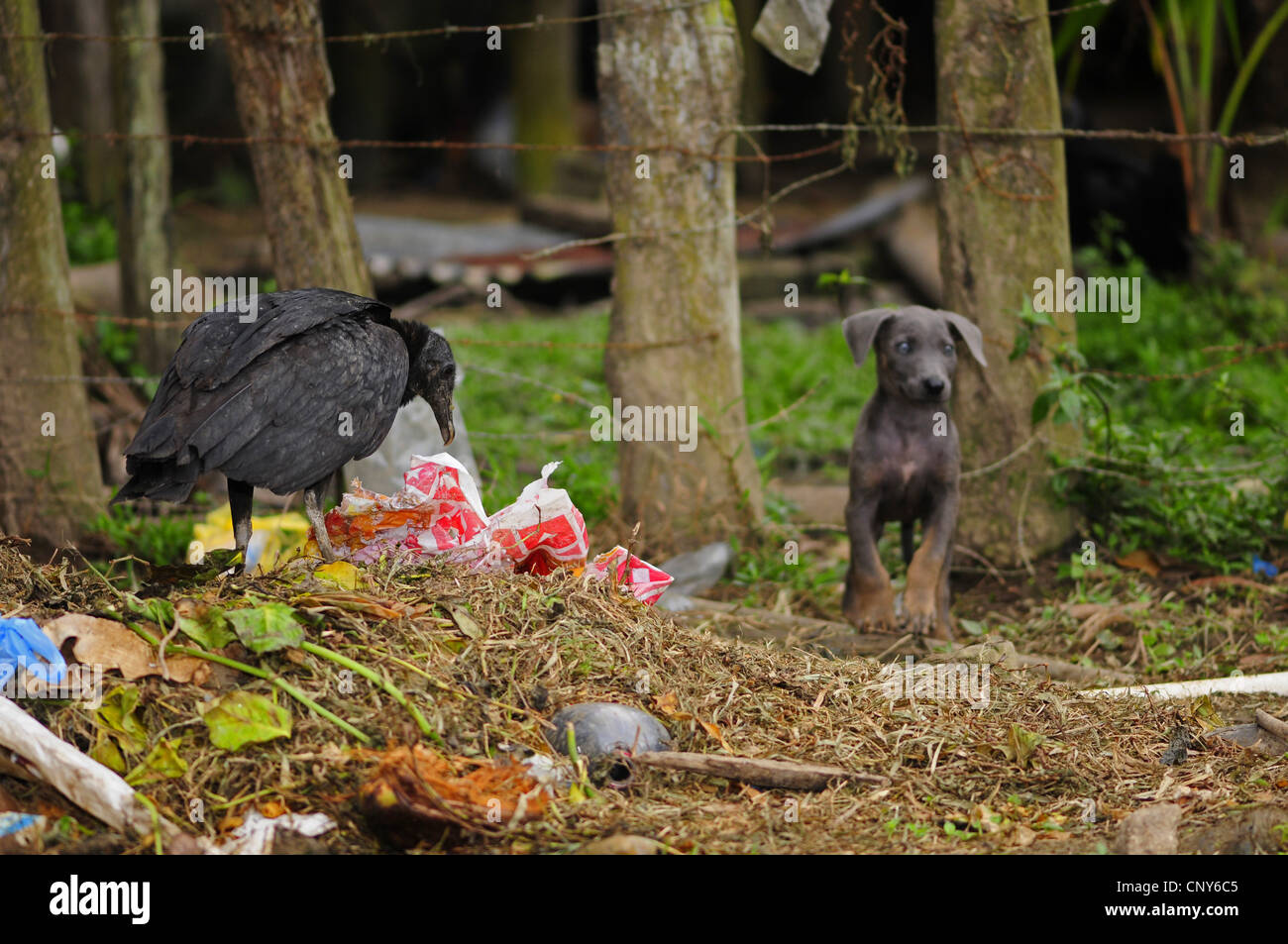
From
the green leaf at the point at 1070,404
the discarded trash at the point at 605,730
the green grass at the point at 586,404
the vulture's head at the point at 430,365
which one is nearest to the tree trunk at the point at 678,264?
the green grass at the point at 586,404

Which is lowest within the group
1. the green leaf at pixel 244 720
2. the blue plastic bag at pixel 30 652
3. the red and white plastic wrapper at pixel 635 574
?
the green leaf at pixel 244 720

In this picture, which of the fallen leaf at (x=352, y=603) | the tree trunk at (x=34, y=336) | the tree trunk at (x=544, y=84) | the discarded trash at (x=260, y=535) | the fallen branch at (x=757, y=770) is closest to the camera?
the fallen branch at (x=757, y=770)

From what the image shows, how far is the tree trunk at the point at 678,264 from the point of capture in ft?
17.5

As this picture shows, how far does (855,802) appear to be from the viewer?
297cm

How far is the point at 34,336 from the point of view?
5.28 m

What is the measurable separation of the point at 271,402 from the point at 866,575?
7.18ft

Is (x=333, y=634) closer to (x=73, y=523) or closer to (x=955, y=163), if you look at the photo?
(x=73, y=523)

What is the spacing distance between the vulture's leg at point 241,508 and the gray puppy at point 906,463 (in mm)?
2109

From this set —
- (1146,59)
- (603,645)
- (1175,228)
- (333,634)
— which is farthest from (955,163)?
(1146,59)

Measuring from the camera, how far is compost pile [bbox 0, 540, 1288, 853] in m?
2.73

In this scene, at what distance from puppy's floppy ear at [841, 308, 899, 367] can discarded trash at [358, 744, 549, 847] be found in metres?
→ 2.30

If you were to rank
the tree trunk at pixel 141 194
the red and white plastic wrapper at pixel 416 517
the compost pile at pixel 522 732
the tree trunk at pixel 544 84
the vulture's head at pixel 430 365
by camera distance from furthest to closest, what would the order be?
the tree trunk at pixel 544 84 → the tree trunk at pixel 141 194 → the vulture's head at pixel 430 365 → the red and white plastic wrapper at pixel 416 517 → the compost pile at pixel 522 732

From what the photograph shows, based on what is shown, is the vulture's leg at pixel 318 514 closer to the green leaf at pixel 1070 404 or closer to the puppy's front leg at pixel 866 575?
the puppy's front leg at pixel 866 575

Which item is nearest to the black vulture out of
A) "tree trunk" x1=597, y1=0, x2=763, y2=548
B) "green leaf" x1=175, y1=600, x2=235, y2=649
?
"green leaf" x1=175, y1=600, x2=235, y2=649
